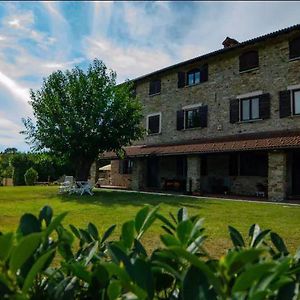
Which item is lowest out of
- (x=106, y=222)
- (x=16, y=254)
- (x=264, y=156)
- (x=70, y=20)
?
(x=106, y=222)

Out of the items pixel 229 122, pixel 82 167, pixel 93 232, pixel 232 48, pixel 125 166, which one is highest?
pixel 232 48

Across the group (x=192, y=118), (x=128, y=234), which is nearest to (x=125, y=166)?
(x=192, y=118)

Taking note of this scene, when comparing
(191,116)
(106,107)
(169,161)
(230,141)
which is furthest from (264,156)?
(106,107)

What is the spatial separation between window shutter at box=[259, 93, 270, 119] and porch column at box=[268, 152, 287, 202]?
3.14 metres

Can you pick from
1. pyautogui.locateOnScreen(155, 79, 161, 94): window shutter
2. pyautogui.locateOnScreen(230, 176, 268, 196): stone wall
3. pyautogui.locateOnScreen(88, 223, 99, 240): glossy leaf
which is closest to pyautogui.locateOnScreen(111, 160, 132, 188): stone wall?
pyautogui.locateOnScreen(155, 79, 161, 94): window shutter

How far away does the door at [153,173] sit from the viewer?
1122 inches

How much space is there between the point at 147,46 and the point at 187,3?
1.74 feet

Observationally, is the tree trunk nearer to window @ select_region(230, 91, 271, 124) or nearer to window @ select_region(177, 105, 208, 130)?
window @ select_region(177, 105, 208, 130)

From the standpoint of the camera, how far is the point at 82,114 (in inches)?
875

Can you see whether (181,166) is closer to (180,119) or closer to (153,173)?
(153,173)

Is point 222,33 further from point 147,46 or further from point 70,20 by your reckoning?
point 70,20

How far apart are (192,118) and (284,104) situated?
697cm

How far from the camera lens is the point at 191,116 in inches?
993

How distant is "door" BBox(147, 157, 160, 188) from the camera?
28.5 metres
